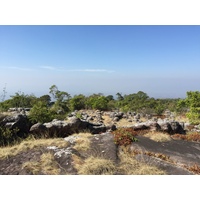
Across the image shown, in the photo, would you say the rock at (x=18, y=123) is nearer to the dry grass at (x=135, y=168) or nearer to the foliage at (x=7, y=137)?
the foliage at (x=7, y=137)

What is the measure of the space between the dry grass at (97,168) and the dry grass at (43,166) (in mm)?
679

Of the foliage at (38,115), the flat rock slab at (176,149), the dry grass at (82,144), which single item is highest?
the foliage at (38,115)

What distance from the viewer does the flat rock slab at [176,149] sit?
21.3 feet

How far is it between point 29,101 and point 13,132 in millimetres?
15239

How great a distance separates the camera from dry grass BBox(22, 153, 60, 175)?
537 cm

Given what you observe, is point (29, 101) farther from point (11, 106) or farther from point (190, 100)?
Answer: point (190, 100)

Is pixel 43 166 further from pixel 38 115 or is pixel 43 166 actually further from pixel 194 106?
pixel 194 106

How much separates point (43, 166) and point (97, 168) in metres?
1.58

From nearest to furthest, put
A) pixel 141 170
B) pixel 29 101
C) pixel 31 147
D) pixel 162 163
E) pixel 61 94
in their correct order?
pixel 141 170 → pixel 162 163 → pixel 31 147 → pixel 29 101 → pixel 61 94

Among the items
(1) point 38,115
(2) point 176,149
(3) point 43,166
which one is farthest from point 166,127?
(3) point 43,166

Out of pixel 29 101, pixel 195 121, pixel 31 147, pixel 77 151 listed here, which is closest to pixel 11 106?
pixel 29 101

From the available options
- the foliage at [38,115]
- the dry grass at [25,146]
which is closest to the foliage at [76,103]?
the foliage at [38,115]

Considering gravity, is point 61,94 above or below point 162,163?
above

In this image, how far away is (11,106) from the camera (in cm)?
2081
